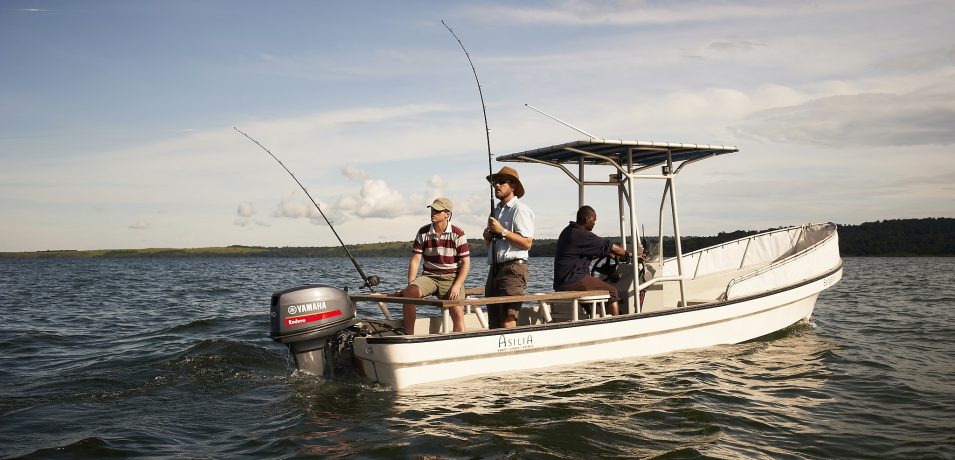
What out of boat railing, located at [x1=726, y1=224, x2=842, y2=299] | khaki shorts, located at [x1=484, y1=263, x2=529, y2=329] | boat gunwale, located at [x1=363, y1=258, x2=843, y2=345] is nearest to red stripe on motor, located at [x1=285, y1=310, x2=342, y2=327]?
boat gunwale, located at [x1=363, y1=258, x2=843, y2=345]

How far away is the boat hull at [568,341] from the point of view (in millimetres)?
7664

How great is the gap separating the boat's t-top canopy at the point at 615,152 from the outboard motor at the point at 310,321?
10.7 ft

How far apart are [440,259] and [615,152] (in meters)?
3.23

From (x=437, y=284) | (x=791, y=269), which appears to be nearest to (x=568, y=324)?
(x=437, y=284)

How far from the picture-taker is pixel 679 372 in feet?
29.5

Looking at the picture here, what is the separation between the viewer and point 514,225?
8359mm

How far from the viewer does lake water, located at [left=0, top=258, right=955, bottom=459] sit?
6.18 meters

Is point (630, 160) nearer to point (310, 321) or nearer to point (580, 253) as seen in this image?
point (580, 253)

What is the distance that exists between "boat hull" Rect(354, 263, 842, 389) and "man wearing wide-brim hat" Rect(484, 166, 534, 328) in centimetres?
52

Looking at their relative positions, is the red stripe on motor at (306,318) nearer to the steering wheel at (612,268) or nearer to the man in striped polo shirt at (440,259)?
the man in striped polo shirt at (440,259)

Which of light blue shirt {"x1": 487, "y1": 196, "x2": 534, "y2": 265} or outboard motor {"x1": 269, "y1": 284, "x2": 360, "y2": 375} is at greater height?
light blue shirt {"x1": 487, "y1": 196, "x2": 534, "y2": 265}

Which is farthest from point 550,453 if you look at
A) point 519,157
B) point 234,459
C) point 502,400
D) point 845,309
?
point 845,309

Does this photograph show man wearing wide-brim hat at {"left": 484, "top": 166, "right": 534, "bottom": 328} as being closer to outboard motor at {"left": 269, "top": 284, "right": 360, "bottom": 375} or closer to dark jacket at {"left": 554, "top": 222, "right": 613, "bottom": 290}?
dark jacket at {"left": 554, "top": 222, "right": 613, "bottom": 290}

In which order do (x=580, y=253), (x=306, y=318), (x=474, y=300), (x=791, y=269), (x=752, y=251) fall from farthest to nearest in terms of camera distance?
(x=752, y=251)
(x=791, y=269)
(x=580, y=253)
(x=474, y=300)
(x=306, y=318)
